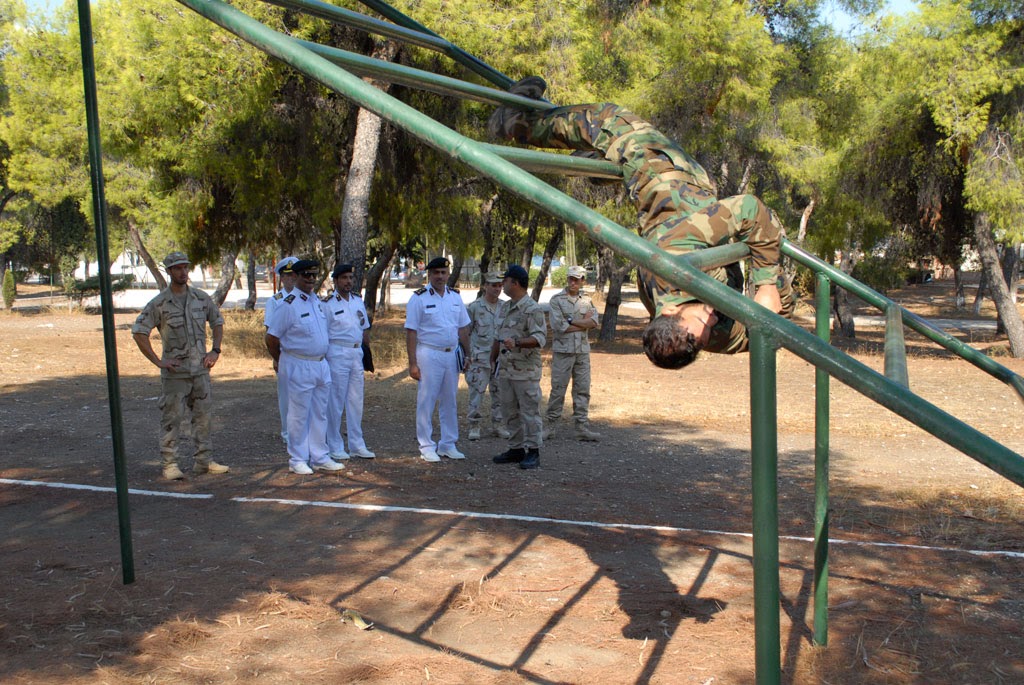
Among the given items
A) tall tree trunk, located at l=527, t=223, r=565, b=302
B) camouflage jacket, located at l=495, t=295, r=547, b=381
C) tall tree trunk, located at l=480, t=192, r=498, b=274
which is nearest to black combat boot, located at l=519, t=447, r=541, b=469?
camouflage jacket, located at l=495, t=295, r=547, b=381

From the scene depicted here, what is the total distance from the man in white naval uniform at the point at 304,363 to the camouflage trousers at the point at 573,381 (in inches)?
103

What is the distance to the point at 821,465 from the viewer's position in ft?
12.7

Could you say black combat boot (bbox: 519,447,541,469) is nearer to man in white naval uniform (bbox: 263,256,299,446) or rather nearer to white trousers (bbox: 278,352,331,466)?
white trousers (bbox: 278,352,331,466)

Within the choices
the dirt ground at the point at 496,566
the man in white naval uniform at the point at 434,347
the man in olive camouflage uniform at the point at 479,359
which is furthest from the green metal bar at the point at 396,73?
the man in olive camouflage uniform at the point at 479,359

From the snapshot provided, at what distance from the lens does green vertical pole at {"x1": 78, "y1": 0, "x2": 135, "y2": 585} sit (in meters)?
4.37

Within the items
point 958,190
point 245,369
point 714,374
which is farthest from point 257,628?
point 958,190

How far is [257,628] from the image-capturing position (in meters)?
4.29

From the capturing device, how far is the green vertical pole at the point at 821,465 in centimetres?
372

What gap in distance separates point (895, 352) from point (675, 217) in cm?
109

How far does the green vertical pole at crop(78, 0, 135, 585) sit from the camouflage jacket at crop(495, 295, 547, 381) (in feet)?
13.4

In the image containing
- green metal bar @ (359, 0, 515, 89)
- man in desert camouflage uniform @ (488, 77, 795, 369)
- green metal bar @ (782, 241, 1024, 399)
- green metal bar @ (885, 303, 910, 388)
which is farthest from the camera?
green metal bar @ (359, 0, 515, 89)

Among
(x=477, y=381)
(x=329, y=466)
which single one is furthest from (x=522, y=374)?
(x=329, y=466)

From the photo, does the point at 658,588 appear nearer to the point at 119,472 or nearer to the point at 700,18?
the point at 119,472

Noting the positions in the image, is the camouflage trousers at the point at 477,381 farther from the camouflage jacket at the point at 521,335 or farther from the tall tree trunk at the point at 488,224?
the tall tree trunk at the point at 488,224
